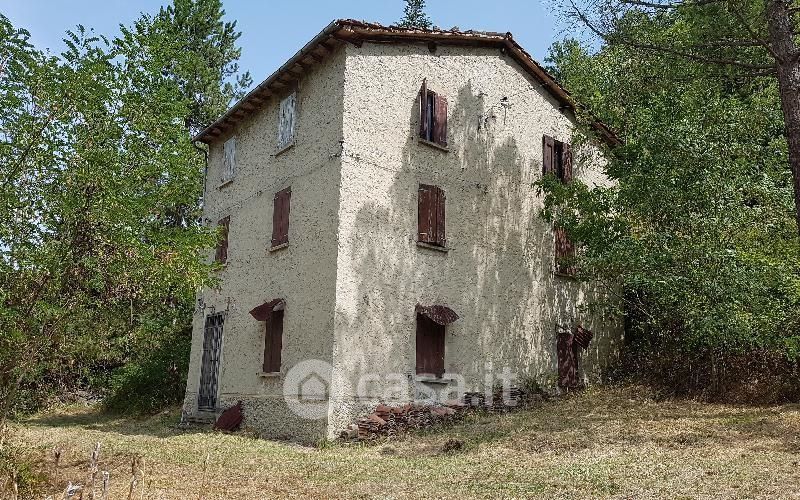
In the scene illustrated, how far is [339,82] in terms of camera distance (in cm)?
1384

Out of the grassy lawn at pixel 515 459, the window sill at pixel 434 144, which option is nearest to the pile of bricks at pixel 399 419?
the grassy lawn at pixel 515 459

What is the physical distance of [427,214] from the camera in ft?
46.6

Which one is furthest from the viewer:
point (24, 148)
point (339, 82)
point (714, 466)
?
point (339, 82)

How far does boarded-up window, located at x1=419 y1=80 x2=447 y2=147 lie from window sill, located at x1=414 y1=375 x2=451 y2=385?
520 centimetres

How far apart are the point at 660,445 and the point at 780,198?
6.06m

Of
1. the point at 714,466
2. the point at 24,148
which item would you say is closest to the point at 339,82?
the point at 24,148

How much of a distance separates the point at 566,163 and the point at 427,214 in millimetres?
5339

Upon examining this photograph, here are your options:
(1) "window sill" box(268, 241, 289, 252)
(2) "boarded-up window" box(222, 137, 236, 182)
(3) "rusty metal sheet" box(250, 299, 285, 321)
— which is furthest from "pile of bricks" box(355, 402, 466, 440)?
(2) "boarded-up window" box(222, 137, 236, 182)

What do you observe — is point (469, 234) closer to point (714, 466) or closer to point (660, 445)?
point (660, 445)

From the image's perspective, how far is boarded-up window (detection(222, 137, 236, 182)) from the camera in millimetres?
17656

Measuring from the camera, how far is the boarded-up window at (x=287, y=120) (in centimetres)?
1526

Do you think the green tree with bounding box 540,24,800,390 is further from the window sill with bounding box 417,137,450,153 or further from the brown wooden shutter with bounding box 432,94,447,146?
the brown wooden shutter with bounding box 432,94,447,146

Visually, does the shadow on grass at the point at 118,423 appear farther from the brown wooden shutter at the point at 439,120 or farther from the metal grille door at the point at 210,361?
the brown wooden shutter at the point at 439,120

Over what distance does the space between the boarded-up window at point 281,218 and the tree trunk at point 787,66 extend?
383 inches
